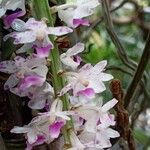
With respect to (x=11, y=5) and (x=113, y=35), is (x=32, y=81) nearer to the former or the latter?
(x=11, y=5)

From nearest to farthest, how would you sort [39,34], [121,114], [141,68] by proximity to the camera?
[39,34] → [121,114] → [141,68]

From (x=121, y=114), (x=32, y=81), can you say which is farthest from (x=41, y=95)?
(x=121, y=114)

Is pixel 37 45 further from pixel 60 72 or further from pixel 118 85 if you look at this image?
pixel 118 85

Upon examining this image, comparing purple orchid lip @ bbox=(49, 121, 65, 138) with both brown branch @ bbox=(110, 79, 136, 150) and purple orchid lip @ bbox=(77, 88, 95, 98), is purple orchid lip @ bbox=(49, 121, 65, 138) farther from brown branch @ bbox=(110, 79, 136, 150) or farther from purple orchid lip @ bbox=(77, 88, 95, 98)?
brown branch @ bbox=(110, 79, 136, 150)

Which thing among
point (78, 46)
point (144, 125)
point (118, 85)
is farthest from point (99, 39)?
point (78, 46)

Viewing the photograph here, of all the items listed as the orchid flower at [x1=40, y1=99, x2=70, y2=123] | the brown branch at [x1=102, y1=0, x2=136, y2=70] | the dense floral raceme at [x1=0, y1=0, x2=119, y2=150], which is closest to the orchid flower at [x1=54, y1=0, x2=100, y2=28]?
the dense floral raceme at [x1=0, y1=0, x2=119, y2=150]

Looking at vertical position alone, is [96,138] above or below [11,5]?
below

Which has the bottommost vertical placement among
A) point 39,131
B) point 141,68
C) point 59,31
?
point 141,68

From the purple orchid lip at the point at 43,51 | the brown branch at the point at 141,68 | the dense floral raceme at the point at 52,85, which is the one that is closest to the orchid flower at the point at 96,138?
the dense floral raceme at the point at 52,85
